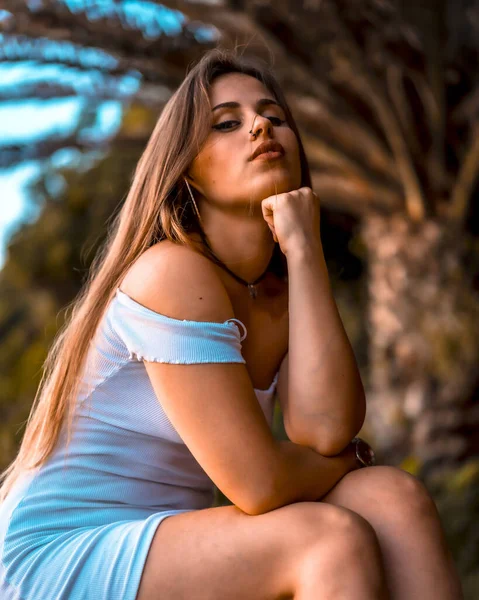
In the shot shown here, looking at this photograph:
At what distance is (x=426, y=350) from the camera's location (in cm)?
424

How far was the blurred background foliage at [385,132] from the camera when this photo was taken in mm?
3531

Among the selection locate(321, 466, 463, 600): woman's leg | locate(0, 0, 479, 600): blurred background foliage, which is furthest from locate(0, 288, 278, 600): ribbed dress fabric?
locate(0, 0, 479, 600): blurred background foliage

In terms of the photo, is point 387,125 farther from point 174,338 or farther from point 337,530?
point 337,530

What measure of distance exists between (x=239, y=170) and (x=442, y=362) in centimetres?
265

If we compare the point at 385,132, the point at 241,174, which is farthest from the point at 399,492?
the point at 385,132

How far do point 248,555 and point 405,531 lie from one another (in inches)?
13.1

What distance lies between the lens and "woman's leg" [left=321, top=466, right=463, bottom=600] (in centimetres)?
149

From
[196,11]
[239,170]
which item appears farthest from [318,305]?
[196,11]

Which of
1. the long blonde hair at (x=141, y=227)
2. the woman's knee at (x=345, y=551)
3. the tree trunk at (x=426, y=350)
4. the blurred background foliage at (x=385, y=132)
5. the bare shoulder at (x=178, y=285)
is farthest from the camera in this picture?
the tree trunk at (x=426, y=350)

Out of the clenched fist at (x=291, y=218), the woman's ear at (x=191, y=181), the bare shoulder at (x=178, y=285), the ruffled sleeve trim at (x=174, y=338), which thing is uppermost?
the woman's ear at (x=191, y=181)

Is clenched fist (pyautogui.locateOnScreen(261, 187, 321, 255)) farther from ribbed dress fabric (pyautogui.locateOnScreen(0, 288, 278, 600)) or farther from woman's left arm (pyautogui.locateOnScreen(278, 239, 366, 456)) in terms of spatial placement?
ribbed dress fabric (pyautogui.locateOnScreen(0, 288, 278, 600))

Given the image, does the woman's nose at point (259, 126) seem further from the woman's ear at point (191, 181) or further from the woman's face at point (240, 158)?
the woman's ear at point (191, 181)

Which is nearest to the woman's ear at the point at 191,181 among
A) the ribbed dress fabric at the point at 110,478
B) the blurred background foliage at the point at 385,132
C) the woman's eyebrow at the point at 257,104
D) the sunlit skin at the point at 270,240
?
the sunlit skin at the point at 270,240

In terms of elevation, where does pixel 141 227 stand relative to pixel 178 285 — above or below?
above
